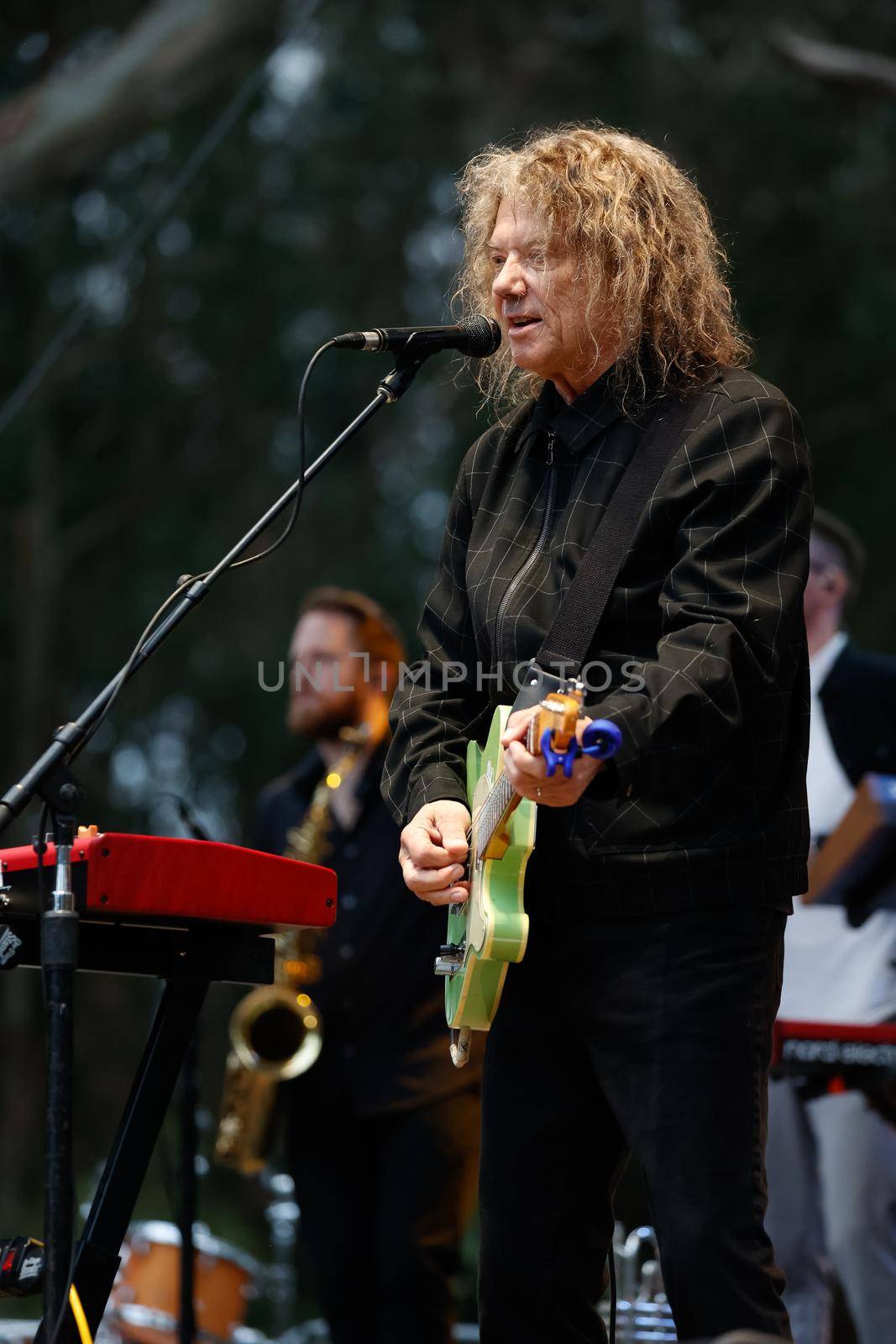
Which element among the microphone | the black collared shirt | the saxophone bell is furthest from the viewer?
the saxophone bell

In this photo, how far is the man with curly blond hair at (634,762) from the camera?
75.4 inches

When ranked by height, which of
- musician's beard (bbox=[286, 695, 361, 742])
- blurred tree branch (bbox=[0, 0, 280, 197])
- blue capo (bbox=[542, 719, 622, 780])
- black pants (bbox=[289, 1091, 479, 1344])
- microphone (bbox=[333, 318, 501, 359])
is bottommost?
black pants (bbox=[289, 1091, 479, 1344])

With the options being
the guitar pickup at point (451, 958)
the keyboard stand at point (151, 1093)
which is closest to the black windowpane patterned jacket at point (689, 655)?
the guitar pickup at point (451, 958)

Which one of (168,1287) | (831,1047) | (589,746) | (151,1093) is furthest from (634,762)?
(168,1287)

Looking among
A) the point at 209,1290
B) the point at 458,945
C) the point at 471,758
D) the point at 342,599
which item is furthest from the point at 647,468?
the point at 209,1290

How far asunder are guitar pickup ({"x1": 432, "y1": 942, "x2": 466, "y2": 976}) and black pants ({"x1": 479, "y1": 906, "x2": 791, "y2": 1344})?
8 cm

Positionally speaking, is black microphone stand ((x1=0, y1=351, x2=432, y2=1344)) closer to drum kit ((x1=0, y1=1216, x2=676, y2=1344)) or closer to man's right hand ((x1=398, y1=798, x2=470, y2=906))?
man's right hand ((x1=398, y1=798, x2=470, y2=906))

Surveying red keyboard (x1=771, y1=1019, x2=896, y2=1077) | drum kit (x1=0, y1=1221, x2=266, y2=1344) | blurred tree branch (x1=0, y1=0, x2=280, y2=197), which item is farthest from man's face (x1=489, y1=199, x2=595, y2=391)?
blurred tree branch (x1=0, y1=0, x2=280, y2=197)

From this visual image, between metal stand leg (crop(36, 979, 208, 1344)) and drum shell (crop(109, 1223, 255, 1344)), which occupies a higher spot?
metal stand leg (crop(36, 979, 208, 1344))

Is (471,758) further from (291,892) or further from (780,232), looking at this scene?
(780,232)

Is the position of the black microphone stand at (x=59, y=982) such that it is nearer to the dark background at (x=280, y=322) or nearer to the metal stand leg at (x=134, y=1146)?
the metal stand leg at (x=134, y=1146)

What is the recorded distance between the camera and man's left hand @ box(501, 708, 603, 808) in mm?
1776

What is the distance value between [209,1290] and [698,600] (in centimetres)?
329

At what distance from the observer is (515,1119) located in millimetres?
2129
